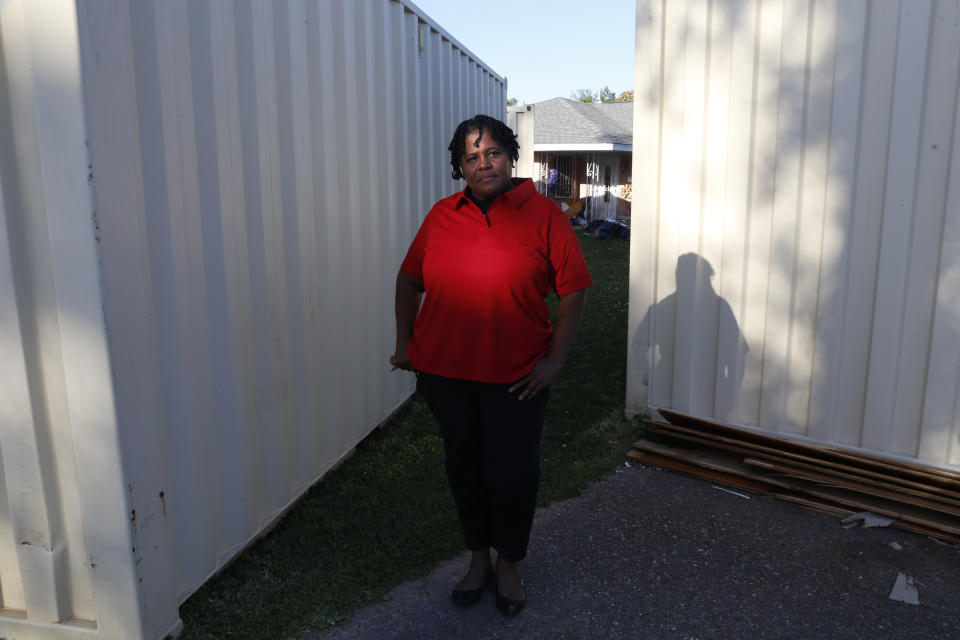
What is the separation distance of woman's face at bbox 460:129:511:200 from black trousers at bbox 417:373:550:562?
2.53 feet

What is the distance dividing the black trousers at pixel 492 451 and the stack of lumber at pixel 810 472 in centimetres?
187

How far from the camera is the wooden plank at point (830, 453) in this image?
147 inches

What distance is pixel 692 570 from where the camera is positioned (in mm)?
3336

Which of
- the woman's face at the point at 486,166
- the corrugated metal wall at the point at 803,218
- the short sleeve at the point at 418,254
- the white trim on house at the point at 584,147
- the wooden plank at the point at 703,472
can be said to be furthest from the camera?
the white trim on house at the point at 584,147

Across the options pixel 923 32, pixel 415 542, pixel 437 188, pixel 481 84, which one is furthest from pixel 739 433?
pixel 481 84

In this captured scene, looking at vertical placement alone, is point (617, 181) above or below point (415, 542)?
above

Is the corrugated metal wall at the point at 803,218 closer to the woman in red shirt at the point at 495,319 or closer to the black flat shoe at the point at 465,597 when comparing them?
the woman in red shirt at the point at 495,319

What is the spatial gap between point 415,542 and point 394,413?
2012mm

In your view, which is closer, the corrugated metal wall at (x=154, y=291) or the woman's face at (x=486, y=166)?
the corrugated metal wall at (x=154, y=291)

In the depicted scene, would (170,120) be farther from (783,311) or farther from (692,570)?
(783,311)

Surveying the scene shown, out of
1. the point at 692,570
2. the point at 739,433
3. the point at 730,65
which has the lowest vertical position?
the point at 692,570

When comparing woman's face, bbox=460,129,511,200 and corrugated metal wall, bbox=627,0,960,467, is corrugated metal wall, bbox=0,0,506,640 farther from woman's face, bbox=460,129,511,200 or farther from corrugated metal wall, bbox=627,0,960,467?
corrugated metal wall, bbox=627,0,960,467

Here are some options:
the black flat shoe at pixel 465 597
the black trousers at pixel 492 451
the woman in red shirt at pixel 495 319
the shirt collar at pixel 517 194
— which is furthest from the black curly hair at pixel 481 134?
the black flat shoe at pixel 465 597

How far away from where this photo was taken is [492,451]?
2.82m
